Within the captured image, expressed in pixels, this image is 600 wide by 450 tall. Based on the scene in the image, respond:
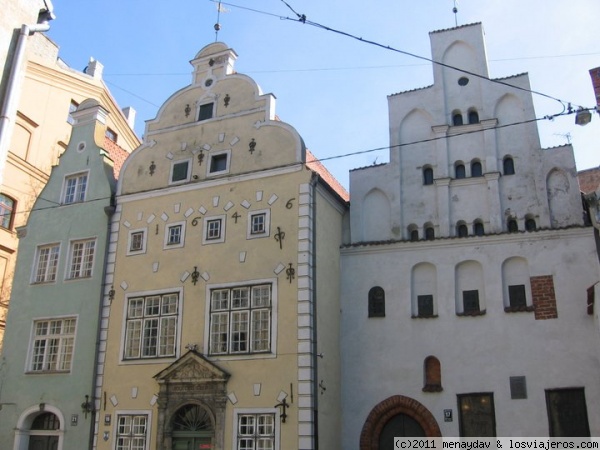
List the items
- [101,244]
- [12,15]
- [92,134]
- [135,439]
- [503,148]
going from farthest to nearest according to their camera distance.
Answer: [92,134], [101,244], [503,148], [135,439], [12,15]

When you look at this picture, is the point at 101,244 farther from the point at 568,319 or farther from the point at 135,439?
the point at 568,319

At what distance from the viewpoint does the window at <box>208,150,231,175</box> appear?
19.5 metres

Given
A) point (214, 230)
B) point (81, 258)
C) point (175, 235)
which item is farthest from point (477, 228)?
point (81, 258)

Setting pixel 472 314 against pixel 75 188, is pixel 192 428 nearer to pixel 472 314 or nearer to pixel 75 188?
pixel 472 314

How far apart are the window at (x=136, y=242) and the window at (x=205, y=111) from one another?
13.8 ft

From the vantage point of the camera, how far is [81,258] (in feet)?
67.7

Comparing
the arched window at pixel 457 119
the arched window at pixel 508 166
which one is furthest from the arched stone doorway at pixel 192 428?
the arched window at pixel 457 119

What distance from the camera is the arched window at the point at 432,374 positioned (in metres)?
16.9

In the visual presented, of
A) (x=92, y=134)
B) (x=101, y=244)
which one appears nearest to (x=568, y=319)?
(x=101, y=244)

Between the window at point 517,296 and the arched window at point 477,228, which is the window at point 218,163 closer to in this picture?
the arched window at point 477,228

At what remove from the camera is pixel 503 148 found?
19047 millimetres

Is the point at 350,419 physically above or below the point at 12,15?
below

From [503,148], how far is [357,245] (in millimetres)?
5392

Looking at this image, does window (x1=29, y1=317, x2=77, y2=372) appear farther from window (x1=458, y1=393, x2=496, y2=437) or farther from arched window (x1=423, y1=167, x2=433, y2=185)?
arched window (x1=423, y1=167, x2=433, y2=185)
